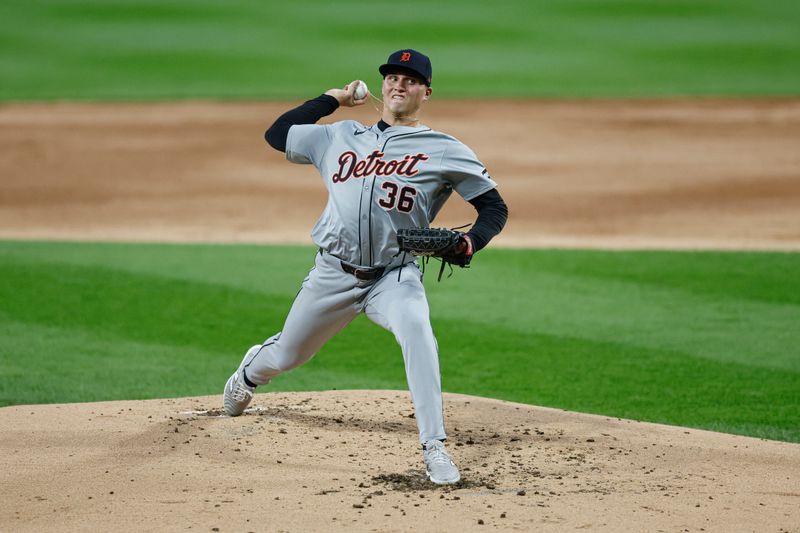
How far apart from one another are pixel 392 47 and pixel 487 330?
16849 mm

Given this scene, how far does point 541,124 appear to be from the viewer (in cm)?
1769

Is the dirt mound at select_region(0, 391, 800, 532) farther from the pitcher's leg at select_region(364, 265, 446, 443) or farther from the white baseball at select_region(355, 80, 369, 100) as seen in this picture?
the white baseball at select_region(355, 80, 369, 100)

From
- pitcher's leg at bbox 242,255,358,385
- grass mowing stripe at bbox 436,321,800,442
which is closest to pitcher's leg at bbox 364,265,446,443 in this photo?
pitcher's leg at bbox 242,255,358,385

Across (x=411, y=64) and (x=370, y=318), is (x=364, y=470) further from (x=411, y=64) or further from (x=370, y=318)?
(x=411, y=64)

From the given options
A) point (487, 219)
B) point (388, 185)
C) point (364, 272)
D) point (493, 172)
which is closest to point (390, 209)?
point (388, 185)

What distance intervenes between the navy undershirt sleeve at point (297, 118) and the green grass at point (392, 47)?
14.4 m

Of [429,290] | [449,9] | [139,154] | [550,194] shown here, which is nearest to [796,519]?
[429,290]

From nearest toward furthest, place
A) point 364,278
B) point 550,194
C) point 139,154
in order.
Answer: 1. point 364,278
2. point 550,194
3. point 139,154

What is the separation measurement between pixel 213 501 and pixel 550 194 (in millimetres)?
10499

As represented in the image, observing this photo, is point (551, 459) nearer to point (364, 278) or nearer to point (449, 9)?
point (364, 278)

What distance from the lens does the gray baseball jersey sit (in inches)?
199

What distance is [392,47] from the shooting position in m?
24.3

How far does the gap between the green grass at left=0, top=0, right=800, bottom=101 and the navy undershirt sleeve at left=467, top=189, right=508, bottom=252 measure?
48.5 ft

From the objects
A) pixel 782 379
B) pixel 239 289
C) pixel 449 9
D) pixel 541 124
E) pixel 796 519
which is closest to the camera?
pixel 796 519
